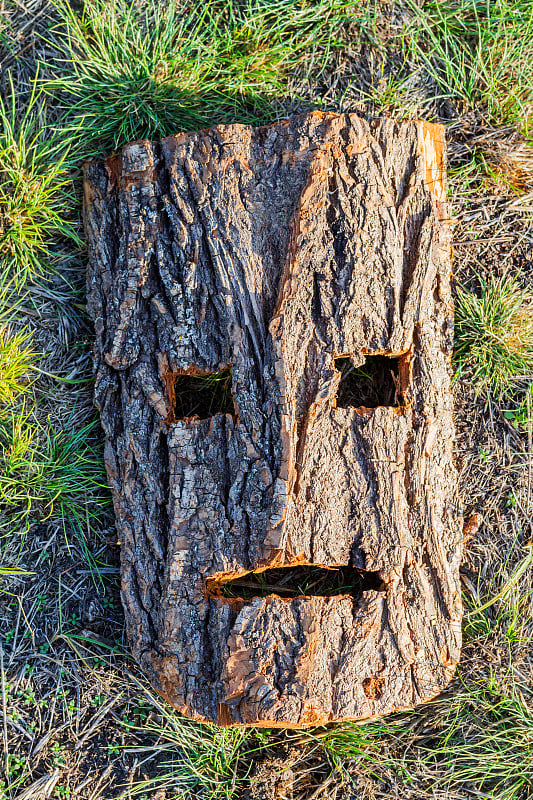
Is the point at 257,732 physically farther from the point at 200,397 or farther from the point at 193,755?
the point at 200,397

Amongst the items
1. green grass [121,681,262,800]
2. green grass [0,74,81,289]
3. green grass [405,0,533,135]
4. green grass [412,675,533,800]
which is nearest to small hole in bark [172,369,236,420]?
green grass [0,74,81,289]

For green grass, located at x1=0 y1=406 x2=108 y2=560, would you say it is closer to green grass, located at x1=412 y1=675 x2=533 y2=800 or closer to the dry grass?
the dry grass

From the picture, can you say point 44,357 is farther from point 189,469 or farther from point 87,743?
point 87,743

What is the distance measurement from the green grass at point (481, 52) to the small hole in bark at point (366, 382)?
1255 mm

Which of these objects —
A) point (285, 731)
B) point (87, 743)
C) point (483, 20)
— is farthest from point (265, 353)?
point (483, 20)

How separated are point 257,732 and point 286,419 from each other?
1.33 meters

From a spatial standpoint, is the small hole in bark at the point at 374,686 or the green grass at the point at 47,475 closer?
the small hole in bark at the point at 374,686

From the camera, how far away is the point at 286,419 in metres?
1.92

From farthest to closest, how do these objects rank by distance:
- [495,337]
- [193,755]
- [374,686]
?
[495,337]
[193,755]
[374,686]

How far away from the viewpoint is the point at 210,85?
2.40 meters

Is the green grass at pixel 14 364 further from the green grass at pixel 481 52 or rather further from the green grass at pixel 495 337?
the green grass at pixel 481 52

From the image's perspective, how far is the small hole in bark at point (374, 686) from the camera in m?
1.90

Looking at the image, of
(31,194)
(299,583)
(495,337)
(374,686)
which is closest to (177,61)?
(31,194)

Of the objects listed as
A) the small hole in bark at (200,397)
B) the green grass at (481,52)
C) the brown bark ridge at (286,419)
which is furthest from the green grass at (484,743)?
the green grass at (481,52)
